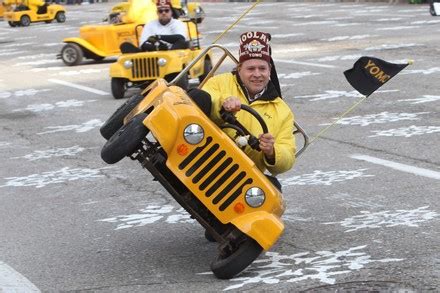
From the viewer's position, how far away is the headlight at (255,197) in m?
6.05

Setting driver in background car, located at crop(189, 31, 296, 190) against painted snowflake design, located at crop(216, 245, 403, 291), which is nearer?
painted snowflake design, located at crop(216, 245, 403, 291)

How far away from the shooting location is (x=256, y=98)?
670 cm

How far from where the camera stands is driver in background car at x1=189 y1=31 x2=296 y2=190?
21.2ft

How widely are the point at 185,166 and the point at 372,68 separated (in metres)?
1.76

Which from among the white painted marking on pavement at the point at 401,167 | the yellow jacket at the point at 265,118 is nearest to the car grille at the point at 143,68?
the white painted marking on pavement at the point at 401,167

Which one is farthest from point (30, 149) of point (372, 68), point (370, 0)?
point (370, 0)

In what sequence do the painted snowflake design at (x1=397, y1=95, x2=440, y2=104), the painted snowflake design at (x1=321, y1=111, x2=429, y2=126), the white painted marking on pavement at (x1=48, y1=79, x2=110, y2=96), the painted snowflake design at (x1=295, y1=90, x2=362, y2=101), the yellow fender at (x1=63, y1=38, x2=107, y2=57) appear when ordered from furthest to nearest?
the yellow fender at (x1=63, y1=38, x2=107, y2=57), the white painted marking on pavement at (x1=48, y1=79, x2=110, y2=96), the painted snowflake design at (x1=295, y1=90, x2=362, y2=101), the painted snowflake design at (x1=397, y1=95, x2=440, y2=104), the painted snowflake design at (x1=321, y1=111, x2=429, y2=126)

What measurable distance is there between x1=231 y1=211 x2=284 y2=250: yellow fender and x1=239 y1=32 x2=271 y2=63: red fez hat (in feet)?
3.69

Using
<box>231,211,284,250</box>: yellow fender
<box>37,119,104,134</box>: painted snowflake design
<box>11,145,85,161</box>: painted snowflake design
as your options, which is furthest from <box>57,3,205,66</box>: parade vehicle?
<box>231,211,284,250</box>: yellow fender

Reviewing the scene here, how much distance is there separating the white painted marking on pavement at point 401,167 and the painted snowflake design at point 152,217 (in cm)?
209

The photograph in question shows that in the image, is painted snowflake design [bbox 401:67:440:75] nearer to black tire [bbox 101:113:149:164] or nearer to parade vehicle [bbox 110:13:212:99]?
parade vehicle [bbox 110:13:212:99]

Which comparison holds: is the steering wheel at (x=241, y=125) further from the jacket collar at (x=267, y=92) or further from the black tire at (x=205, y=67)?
the black tire at (x=205, y=67)

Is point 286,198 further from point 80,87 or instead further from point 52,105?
point 80,87

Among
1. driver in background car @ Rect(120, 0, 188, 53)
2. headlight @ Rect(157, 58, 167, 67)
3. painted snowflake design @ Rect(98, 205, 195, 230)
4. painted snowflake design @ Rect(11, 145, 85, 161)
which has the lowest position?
headlight @ Rect(157, 58, 167, 67)
